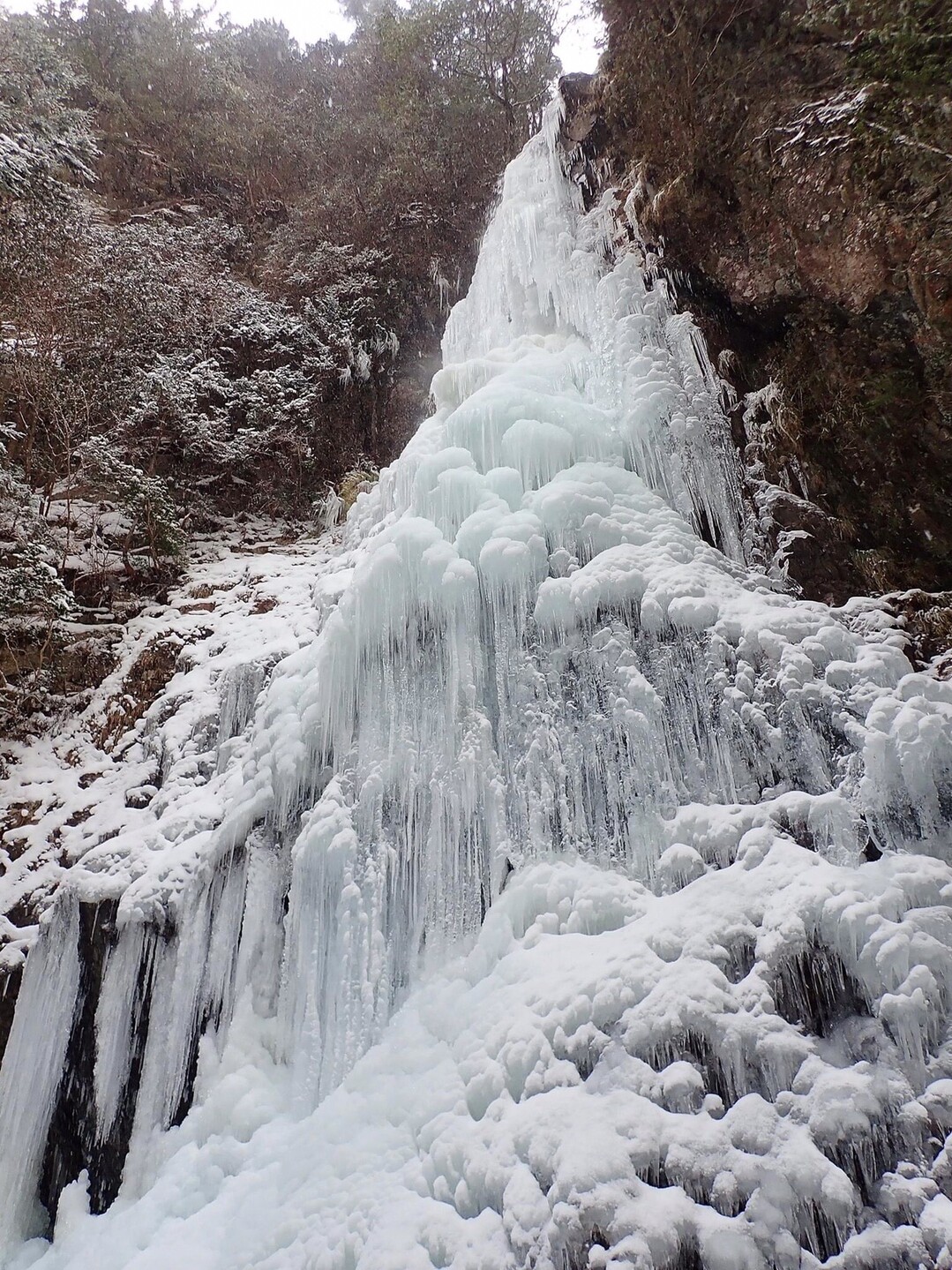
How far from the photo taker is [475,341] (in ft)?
20.9

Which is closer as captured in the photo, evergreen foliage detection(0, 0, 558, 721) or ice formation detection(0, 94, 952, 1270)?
ice formation detection(0, 94, 952, 1270)

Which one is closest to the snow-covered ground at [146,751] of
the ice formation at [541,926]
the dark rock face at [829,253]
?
the ice formation at [541,926]

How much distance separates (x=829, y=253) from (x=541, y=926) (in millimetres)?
4067

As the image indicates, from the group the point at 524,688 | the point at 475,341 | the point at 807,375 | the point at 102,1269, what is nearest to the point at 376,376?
the point at 475,341

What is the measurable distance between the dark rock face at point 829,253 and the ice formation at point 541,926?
397 millimetres

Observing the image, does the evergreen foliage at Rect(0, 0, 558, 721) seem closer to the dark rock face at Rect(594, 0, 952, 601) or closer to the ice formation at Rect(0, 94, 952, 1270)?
the ice formation at Rect(0, 94, 952, 1270)

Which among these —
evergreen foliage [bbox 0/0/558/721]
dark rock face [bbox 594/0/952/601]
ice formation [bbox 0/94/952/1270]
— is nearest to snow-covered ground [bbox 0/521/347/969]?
ice formation [bbox 0/94/952/1270]

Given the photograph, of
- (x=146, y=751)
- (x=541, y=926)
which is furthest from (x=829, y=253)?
(x=146, y=751)

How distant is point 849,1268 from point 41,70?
49.8 ft

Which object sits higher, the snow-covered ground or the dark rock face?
the dark rock face

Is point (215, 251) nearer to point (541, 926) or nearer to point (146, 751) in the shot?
point (146, 751)

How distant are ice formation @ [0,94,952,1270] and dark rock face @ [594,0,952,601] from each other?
40 cm

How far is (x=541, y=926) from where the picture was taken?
9.76ft

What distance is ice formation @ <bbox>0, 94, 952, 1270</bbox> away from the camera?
7.14ft
